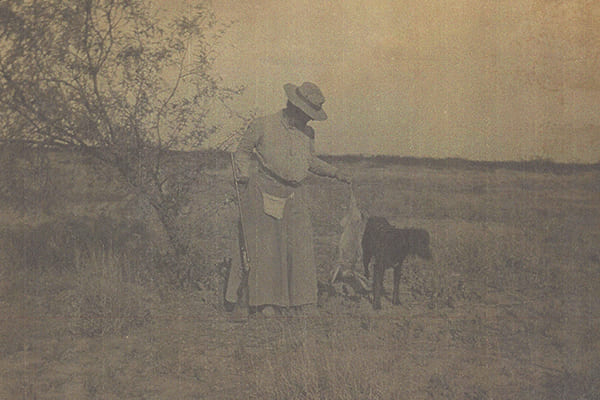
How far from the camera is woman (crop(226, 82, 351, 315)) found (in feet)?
→ 17.0

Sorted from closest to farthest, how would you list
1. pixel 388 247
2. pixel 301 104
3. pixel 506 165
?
pixel 301 104 → pixel 388 247 → pixel 506 165

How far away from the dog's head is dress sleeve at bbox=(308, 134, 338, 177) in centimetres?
80

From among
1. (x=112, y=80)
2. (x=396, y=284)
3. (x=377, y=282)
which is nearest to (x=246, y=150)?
(x=112, y=80)

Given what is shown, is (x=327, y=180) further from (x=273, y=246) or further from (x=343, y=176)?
(x=273, y=246)

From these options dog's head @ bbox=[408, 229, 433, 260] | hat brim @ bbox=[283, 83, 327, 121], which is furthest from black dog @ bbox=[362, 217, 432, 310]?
hat brim @ bbox=[283, 83, 327, 121]

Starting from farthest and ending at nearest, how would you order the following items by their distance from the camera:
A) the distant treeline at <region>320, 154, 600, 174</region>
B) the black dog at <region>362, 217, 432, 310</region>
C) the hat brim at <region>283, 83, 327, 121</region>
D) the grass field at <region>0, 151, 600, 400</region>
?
the distant treeline at <region>320, 154, 600, 174</region>
the black dog at <region>362, 217, 432, 310</region>
the hat brim at <region>283, 83, 327, 121</region>
the grass field at <region>0, 151, 600, 400</region>

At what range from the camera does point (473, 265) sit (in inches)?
212

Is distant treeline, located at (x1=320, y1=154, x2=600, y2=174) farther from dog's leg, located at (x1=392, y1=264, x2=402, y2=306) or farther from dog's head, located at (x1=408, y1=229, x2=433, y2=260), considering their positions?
dog's leg, located at (x1=392, y1=264, x2=402, y2=306)

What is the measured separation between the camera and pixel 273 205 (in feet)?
17.0

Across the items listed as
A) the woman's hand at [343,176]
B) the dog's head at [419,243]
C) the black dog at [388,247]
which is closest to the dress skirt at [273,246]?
the woman's hand at [343,176]

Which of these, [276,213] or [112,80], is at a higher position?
[112,80]

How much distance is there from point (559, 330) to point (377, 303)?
1.49 meters

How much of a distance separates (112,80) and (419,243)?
110 inches

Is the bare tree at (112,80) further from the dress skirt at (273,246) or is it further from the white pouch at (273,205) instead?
the white pouch at (273,205)
